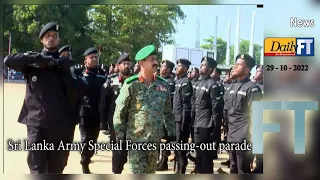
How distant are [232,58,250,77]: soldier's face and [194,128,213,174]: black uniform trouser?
0.51 meters

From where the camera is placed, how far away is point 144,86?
412cm

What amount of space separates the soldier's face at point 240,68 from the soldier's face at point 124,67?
2.74 ft

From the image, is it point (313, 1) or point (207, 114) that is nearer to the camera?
point (313, 1)

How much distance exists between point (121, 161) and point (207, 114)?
2.68ft

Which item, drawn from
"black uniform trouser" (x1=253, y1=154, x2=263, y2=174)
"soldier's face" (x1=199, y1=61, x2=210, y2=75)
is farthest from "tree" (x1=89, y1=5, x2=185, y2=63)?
"black uniform trouser" (x1=253, y1=154, x2=263, y2=174)

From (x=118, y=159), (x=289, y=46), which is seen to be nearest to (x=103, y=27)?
(x=118, y=159)

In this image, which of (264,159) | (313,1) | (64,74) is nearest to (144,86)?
(64,74)

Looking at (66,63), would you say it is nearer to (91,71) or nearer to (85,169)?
(91,71)

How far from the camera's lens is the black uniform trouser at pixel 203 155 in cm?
424

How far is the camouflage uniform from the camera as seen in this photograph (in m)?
4.10

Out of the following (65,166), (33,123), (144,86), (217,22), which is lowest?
(65,166)

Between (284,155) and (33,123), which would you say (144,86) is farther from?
(284,155)

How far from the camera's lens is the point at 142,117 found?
411 centimetres

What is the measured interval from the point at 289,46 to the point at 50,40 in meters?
1.86
